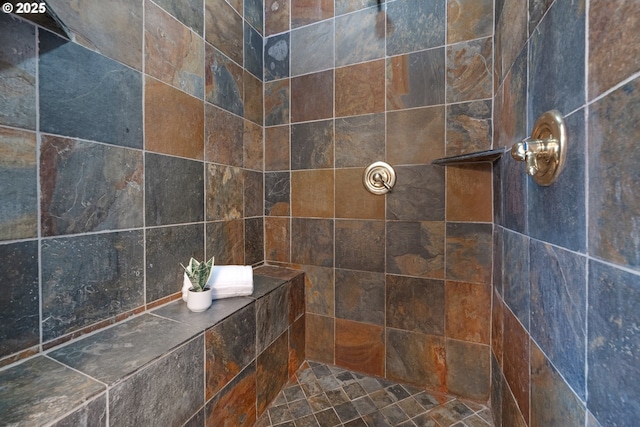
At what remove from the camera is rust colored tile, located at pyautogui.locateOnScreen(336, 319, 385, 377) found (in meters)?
1.47

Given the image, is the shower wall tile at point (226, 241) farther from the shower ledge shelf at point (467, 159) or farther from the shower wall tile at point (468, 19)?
the shower wall tile at point (468, 19)

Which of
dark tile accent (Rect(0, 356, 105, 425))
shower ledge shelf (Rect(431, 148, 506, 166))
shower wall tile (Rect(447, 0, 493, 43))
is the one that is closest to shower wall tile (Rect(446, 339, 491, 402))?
shower ledge shelf (Rect(431, 148, 506, 166))

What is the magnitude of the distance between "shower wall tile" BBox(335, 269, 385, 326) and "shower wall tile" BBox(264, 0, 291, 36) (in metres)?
1.69

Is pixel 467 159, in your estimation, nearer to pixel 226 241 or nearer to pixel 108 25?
pixel 226 241

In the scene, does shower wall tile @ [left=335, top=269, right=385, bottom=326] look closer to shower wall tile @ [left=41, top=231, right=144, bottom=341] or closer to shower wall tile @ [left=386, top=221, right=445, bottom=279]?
shower wall tile @ [left=386, top=221, right=445, bottom=279]

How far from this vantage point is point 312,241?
1.61 meters

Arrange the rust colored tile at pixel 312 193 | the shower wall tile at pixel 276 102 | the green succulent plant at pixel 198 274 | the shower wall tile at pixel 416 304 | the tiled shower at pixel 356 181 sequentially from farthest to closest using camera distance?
the shower wall tile at pixel 276 102, the rust colored tile at pixel 312 193, the shower wall tile at pixel 416 304, the green succulent plant at pixel 198 274, the tiled shower at pixel 356 181

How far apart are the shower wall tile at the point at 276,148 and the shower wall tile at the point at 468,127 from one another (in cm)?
99

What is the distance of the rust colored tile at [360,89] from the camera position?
1429mm

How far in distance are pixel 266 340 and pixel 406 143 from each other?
51.0 inches

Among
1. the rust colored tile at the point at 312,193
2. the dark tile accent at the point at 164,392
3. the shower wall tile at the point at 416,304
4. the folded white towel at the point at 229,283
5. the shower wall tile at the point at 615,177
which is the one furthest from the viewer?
the rust colored tile at the point at 312,193

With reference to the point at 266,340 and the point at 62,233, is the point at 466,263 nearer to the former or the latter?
the point at 266,340

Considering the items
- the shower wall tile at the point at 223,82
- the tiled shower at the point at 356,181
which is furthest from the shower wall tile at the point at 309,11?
the shower wall tile at the point at 223,82

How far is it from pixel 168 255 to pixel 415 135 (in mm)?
1392
